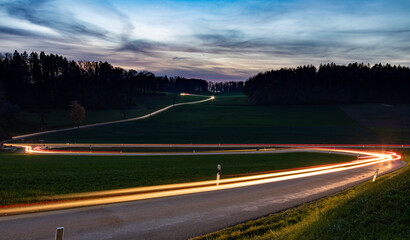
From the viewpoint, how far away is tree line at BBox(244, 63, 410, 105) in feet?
354

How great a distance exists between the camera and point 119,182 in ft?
43.4

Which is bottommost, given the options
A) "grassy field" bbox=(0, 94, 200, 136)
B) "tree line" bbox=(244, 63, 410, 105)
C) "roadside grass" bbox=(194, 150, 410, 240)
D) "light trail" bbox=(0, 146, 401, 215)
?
"grassy field" bbox=(0, 94, 200, 136)

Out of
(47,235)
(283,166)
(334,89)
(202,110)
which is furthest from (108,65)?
(47,235)

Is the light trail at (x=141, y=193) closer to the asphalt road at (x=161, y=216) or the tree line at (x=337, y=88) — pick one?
the asphalt road at (x=161, y=216)

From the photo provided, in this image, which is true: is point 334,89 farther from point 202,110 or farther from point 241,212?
point 241,212

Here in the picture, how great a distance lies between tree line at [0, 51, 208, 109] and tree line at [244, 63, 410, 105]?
211 ft

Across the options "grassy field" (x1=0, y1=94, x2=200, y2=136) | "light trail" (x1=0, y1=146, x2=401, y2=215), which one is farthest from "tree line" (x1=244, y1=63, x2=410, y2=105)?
"light trail" (x1=0, y1=146, x2=401, y2=215)

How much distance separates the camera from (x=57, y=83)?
314ft

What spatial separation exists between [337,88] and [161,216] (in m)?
120

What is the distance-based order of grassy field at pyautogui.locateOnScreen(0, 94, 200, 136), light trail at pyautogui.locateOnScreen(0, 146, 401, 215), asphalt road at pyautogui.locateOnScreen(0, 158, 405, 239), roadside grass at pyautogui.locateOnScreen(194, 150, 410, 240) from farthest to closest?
1. grassy field at pyautogui.locateOnScreen(0, 94, 200, 136)
2. light trail at pyautogui.locateOnScreen(0, 146, 401, 215)
3. asphalt road at pyautogui.locateOnScreen(0, 158, 405, 239)
4. roadside grass at pyautogui.locateOnScreen(194, 150, 410, 240)

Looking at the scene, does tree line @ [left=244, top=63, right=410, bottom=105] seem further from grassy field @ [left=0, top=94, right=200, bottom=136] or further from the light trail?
the light trail

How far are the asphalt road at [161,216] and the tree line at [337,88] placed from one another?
10197 cm

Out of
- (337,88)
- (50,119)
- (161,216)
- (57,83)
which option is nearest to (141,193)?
(161,216)

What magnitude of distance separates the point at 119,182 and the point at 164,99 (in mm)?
122477
